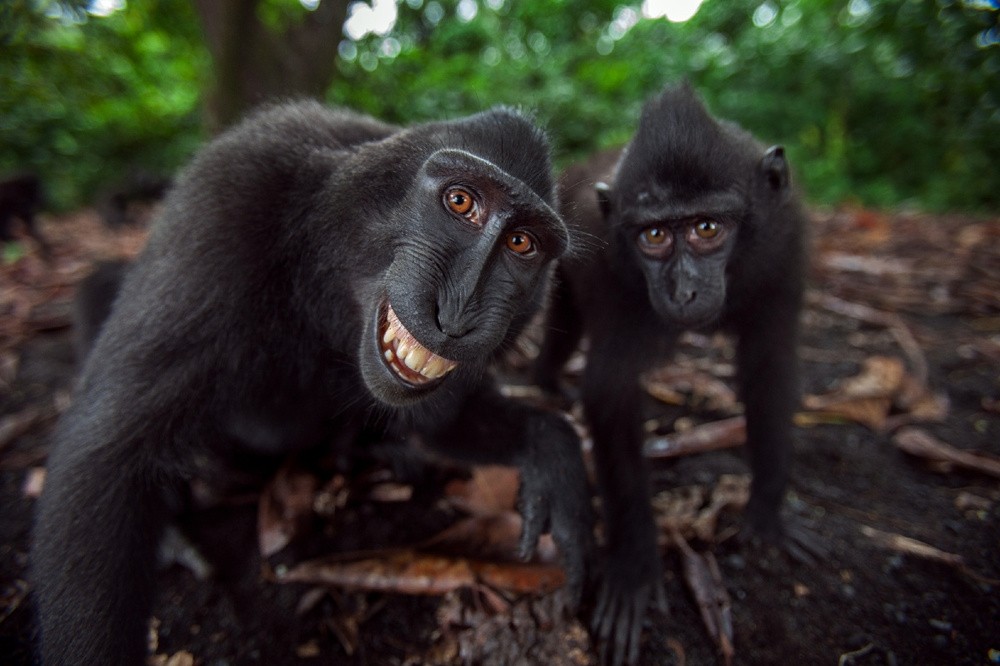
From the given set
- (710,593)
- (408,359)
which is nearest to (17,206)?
(408,359)

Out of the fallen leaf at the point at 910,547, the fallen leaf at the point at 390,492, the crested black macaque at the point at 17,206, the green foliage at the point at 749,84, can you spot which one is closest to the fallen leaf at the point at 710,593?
the fallen leaf at the point at 910,547

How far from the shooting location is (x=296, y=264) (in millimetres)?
2248

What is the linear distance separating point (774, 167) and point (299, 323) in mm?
2179

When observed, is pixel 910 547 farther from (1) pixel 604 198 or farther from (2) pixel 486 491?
(1) pixel 604 198

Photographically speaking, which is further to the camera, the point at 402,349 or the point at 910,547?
the point at 910,547

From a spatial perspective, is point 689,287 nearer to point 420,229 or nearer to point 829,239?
point 420,229

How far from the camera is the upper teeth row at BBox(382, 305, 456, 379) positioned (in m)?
1.92

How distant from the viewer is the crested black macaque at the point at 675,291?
8.38ft

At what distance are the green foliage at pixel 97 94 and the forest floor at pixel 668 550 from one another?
6.77 feet

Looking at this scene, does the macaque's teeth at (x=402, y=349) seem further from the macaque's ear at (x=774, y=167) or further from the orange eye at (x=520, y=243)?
the macaque's ear at (x=774, y=167)

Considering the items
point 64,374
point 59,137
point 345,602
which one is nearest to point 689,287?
point 345,602

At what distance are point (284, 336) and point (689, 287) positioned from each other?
1.63 metres

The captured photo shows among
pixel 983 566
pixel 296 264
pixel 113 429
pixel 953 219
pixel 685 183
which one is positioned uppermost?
pixel 953 219

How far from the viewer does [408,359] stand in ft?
6.32
